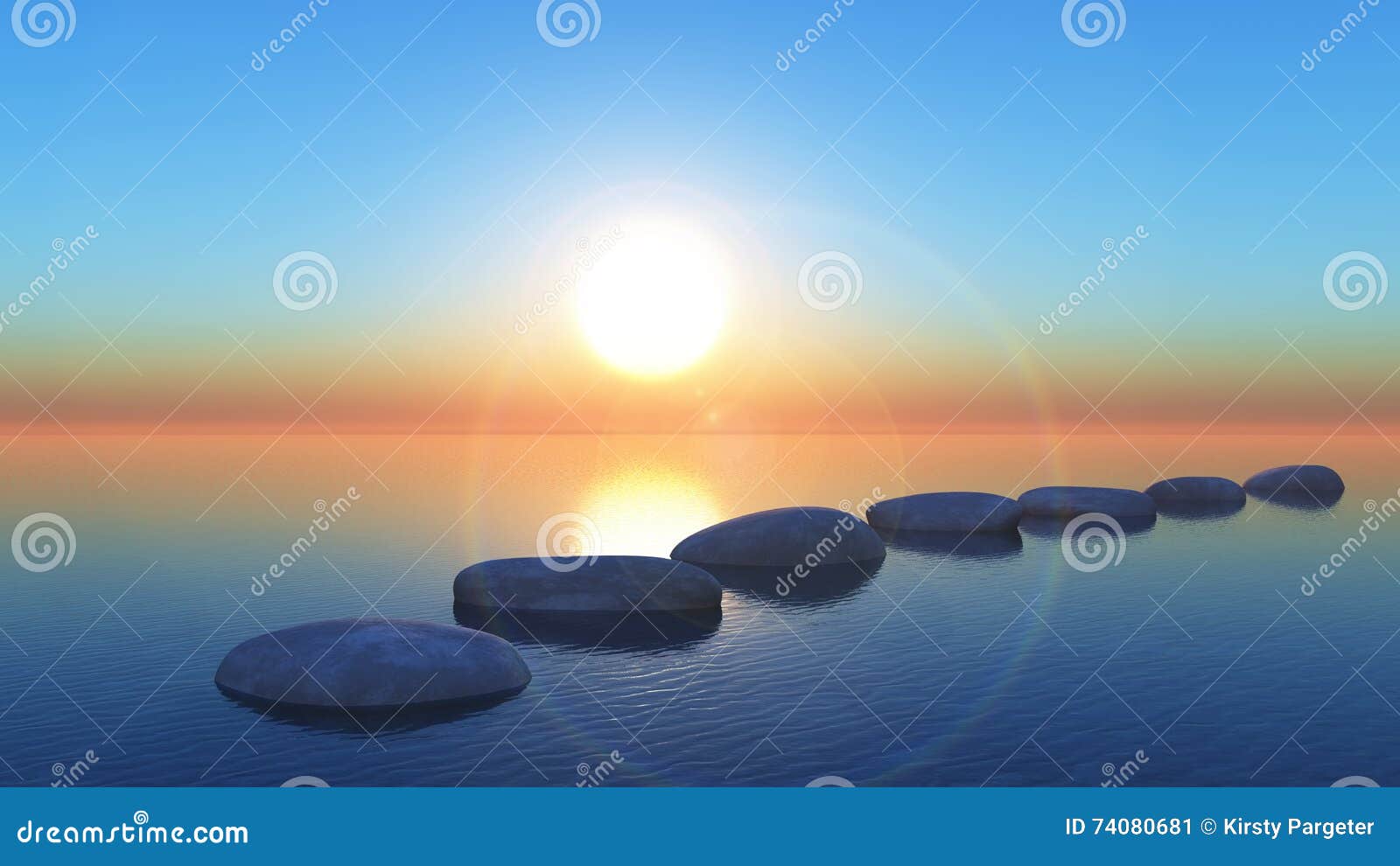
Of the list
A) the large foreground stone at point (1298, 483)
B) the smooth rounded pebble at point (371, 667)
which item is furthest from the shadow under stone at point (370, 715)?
the large foreground stone at point (1298, 483)

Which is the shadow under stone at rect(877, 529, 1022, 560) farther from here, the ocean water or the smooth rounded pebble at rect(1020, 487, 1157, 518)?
the smooth rounded pebble at rect(1020, 487, 1157, 518)

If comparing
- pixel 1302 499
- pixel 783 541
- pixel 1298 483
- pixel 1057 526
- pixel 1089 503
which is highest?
pixel 1298 483

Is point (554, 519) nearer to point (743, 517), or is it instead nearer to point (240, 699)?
point (743, 517)

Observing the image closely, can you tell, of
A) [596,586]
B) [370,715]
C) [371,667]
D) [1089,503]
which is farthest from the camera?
[1089,503]

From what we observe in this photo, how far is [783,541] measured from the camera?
129ft

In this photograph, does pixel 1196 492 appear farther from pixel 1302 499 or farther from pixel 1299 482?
pixel 1299 482

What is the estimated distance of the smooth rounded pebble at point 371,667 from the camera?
19547 mm

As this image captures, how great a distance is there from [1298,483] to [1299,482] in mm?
146

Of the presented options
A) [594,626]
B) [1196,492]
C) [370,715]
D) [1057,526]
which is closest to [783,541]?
[594,626]

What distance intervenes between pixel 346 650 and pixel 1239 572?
32.7m

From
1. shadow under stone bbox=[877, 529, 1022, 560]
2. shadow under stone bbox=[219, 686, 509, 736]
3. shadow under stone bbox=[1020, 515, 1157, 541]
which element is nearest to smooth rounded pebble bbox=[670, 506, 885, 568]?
shadow under stone bbox=[877, 529, 1022, 560]

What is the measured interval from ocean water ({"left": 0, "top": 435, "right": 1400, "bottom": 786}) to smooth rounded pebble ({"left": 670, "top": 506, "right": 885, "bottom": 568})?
1792 millimetres

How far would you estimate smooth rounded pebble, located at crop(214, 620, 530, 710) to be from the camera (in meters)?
19.5

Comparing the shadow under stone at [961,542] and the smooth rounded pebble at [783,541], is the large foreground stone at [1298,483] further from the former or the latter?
the smooth rounded pebble at [783,541]
